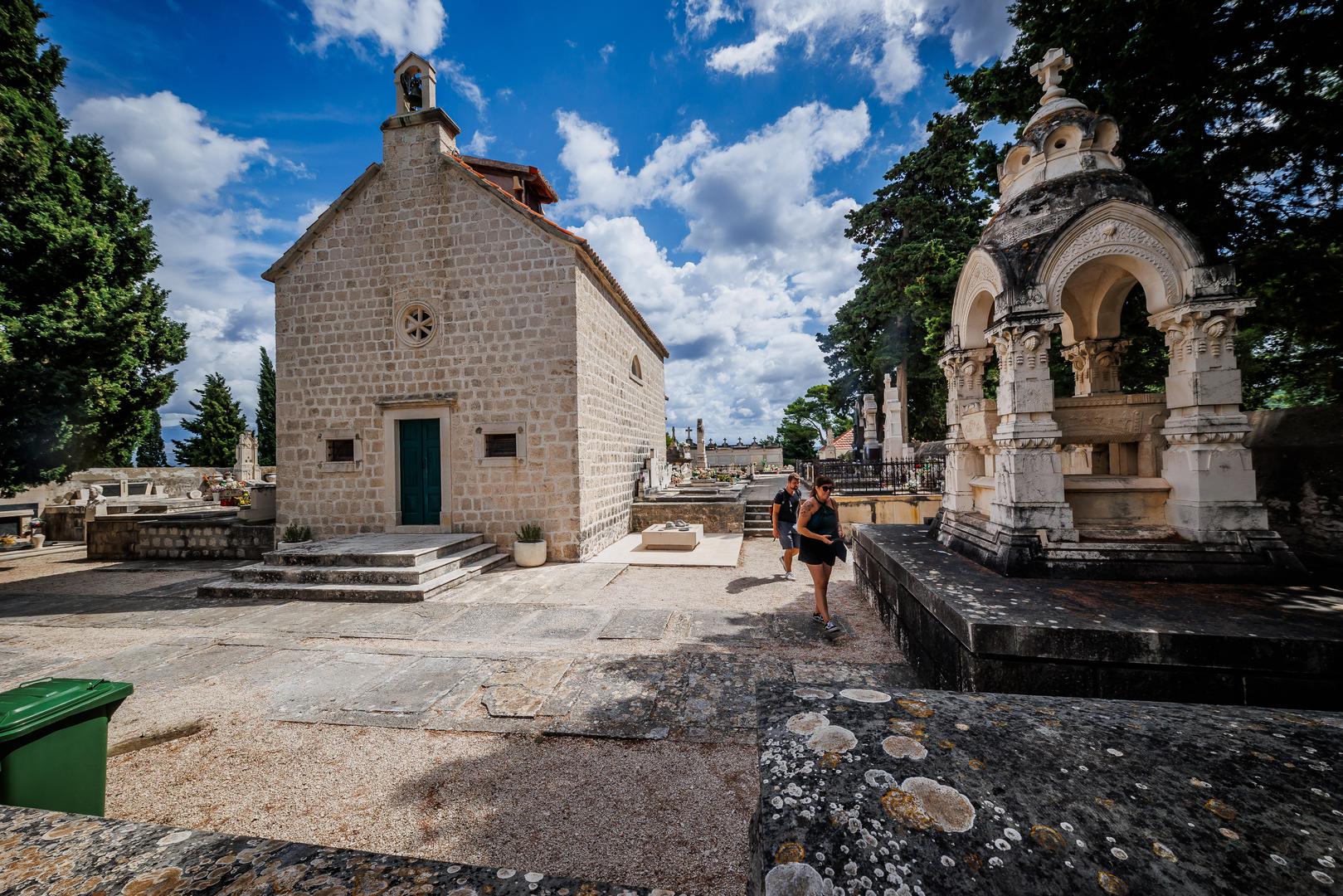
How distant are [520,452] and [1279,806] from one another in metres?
9.74

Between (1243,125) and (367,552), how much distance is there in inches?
511

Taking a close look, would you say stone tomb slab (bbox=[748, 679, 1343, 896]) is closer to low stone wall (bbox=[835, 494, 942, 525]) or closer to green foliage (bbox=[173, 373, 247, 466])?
low stone wall (bbox=[835, 494, 942, 525])

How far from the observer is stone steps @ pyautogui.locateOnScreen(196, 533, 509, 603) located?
24.4 feet

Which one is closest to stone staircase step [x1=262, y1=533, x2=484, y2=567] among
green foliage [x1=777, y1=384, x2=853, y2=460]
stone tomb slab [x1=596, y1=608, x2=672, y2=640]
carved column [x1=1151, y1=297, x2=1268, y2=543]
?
stone tomb slab [x1=596, y1=608, x2=672, y2=640]

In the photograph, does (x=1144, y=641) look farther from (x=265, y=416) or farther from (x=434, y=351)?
(x=265, y=416)

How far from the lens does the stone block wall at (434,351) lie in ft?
32.1

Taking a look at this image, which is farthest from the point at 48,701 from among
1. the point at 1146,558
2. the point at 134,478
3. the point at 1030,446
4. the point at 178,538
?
the point at 134,478

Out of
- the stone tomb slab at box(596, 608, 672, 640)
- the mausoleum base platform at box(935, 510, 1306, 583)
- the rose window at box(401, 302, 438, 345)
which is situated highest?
the rose window at box(401, 302, 438, 345)

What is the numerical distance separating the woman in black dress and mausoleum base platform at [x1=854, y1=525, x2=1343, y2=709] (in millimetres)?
1695

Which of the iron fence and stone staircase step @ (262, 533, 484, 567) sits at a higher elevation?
the iron fence

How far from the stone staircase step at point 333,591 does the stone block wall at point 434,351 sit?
91.3 inches

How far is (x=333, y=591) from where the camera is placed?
7.48m

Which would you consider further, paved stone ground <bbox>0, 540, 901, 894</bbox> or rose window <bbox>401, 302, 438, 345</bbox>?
rose window <bbox>401, 302, 438, 345</bbox>

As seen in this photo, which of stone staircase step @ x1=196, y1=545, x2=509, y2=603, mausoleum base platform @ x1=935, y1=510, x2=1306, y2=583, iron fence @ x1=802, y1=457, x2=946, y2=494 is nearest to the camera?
mausoleum base platform @ x1=935, y1=510, x2=1306, y2=583
